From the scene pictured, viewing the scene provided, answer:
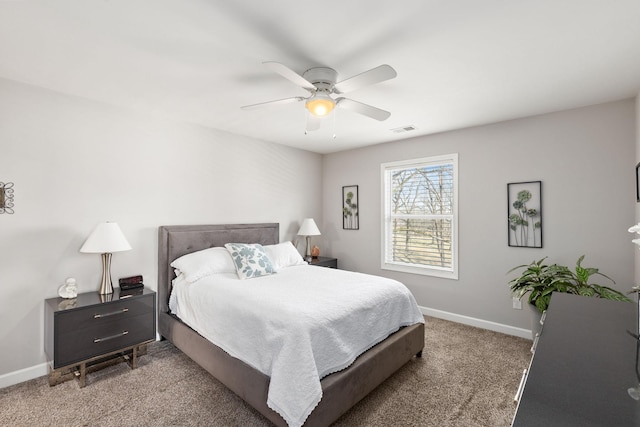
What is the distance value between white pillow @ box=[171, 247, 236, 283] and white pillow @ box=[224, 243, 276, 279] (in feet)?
0.29

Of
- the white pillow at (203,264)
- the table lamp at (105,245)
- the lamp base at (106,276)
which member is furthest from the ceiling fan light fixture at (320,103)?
the lamp base at (106,276)

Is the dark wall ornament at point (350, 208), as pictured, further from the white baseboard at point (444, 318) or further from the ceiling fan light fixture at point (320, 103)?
the ceiling fan light fixture at point (320, 103)

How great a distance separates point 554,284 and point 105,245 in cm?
394

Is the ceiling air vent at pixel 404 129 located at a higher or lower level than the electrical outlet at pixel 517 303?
higher

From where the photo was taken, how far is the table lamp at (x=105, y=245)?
255 cm

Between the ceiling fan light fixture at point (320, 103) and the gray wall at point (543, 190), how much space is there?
7.42 feet

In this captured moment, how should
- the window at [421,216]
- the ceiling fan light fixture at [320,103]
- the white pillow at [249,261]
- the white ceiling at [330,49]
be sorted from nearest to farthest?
the white ceiling at [330,49] < the ceiling fan light fixture at [320,103] < the white pillow at [249,261] < the window at [421,216]

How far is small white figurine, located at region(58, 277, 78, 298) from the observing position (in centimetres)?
254

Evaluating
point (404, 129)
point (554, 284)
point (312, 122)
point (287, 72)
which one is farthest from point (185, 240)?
point (554, 284)

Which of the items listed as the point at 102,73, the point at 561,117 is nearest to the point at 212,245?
the point at 102,73

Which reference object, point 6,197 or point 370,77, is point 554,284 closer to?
point 370,77

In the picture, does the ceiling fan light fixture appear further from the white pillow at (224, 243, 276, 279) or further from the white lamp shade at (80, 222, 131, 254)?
the white lamp shade at (80, 222, 131, 254)

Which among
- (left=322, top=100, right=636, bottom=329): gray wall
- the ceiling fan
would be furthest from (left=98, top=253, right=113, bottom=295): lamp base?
(left=322, top=100, right=636, bottom=329): gray wall

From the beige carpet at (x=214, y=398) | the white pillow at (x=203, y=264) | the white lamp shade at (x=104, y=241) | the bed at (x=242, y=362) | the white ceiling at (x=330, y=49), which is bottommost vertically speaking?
the beige carpet at (x=214, y=398)
